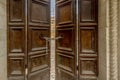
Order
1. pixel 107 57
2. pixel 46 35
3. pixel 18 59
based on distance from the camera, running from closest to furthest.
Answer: pixel 107 57 < pixel 18 59 < pixel 46 35

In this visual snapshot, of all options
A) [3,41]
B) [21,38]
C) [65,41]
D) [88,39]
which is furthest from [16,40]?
[88,39]

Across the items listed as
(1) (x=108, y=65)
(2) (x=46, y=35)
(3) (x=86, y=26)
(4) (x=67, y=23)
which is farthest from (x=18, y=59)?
(1) (x=108, y=65)

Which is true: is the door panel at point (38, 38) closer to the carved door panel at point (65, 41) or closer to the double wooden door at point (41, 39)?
the double wooden door at point (41, 39)

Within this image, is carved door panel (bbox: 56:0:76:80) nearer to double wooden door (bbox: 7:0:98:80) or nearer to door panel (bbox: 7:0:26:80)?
double wooden door (bbox: 7:0:98:80)

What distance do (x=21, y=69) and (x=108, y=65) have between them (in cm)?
103

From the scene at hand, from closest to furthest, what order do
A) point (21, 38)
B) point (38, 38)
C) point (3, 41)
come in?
point (3, 41)
point (21, 38)
point (38, 38)

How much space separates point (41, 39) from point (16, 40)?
12.9 inches

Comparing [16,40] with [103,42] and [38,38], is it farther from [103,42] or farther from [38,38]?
[103,42]

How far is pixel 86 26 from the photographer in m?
2.09

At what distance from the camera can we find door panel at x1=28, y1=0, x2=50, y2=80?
2.08 m

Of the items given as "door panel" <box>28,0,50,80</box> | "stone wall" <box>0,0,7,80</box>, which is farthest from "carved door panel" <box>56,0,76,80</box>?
"stone wall" <box>0,0,7,80</box>

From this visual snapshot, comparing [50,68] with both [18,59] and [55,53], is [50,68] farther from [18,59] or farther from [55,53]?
[18,59]

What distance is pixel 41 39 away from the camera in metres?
2.21

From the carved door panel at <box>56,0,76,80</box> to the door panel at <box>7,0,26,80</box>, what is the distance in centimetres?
51
